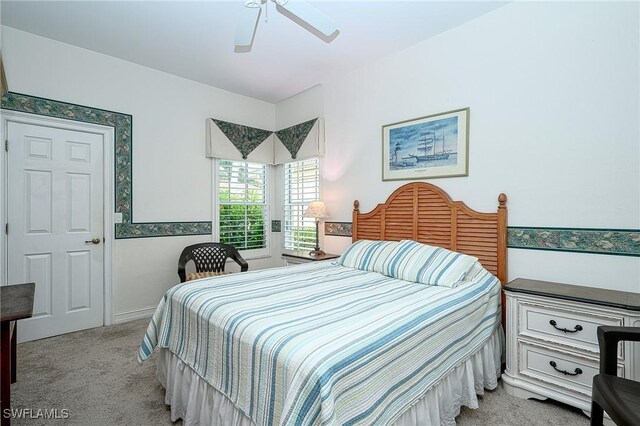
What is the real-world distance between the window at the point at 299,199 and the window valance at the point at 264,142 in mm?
166

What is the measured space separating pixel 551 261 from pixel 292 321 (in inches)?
79.9

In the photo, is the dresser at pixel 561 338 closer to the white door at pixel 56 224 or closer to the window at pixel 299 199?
the window at pixel 299 199

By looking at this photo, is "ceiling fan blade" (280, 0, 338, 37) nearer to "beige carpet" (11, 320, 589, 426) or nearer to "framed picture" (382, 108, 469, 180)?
"framed picture" (382, 108, 469, 180)

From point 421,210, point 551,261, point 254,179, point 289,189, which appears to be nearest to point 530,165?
point 551,261

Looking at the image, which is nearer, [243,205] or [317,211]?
[317,211]

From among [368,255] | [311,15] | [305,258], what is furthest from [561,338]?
[311,15]

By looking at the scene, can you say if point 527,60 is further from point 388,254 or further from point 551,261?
point 388,254

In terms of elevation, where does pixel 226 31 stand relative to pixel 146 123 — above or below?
above

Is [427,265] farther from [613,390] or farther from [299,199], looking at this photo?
[299,199]

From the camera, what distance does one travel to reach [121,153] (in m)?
3.40

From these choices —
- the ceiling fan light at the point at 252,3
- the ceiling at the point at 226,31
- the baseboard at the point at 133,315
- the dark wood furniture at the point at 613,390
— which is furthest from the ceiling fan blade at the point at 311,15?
the baseboard at the point at 133,315

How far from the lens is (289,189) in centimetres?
456

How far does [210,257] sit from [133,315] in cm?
101

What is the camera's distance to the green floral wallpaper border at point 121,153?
3.04 m
